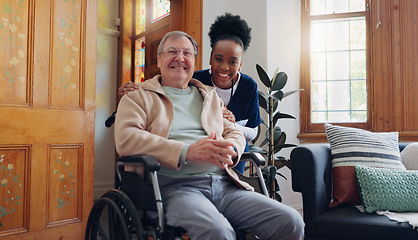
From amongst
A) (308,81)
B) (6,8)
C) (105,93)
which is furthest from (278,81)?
(105,93)

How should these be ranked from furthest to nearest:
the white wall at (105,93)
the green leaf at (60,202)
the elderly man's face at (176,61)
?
the white wall at (105,93), the green leaf at (60,202), the elderly man's face at (176,61)

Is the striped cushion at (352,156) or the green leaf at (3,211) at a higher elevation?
the striped cushion at (352,156)

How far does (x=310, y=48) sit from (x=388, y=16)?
2.52 feet

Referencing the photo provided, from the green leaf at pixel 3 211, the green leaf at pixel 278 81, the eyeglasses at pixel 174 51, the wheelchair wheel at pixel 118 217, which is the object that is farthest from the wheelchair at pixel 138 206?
the green leaf at pixel 278 81

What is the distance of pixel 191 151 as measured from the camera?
143 cm

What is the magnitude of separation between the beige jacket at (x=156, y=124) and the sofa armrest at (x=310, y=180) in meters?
0.46

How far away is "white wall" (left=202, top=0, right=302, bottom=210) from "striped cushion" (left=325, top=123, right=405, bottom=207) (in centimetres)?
136

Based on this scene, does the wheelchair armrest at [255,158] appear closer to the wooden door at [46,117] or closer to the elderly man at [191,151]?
the elderly man at [191,151]

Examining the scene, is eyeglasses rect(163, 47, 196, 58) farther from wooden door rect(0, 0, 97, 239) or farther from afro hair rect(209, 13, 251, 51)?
wooden door rect(0, 0, 97, 239)

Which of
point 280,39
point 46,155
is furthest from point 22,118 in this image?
point 280,39

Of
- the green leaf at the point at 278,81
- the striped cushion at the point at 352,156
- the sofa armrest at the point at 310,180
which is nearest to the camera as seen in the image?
the sofa armrest at the point at 310,180

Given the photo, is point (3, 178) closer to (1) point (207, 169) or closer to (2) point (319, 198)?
(1) point (207, 169)

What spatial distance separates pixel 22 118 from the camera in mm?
2355

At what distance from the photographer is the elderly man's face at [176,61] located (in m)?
1.70
